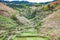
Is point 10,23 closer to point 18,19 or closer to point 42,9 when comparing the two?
point 18,19

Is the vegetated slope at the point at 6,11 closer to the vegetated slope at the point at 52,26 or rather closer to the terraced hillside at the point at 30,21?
the terraced hillside at the point at 30,21

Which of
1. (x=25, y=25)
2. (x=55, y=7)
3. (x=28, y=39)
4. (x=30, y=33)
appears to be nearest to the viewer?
(x=28, y=39)

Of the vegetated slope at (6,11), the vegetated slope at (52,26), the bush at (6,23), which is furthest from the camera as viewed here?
the vegetated slope at (6,11)

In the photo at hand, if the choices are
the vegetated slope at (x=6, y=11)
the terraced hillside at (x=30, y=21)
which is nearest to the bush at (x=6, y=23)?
the terraced hillside at (x=30, y=21)

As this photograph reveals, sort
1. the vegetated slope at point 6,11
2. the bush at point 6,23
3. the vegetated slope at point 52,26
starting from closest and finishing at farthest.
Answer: the vegetated slope at point 52,26 → the bush at point 6,23 → the vegetated slope at point 6,11

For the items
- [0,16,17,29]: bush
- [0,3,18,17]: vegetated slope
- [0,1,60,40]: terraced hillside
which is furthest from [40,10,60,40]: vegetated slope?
[0,3,18,17]: vegetated slope

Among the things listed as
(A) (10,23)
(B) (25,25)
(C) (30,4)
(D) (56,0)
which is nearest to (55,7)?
(D) (56,0)

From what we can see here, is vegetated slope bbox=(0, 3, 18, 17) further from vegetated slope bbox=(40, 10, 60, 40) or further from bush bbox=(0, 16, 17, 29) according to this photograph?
vegetated slope bbox=(40, 10, 60, 40)

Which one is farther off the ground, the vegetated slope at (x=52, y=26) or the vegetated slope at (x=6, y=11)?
the vegetated slope at (x=6, y=11)

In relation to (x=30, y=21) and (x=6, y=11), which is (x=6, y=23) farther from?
(x=30, y=21)
